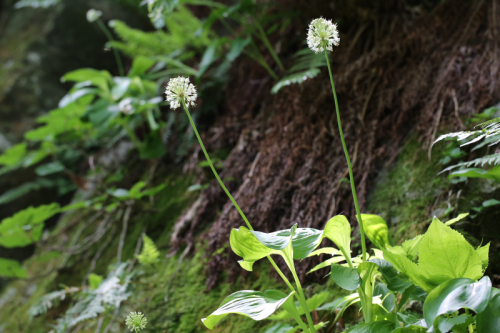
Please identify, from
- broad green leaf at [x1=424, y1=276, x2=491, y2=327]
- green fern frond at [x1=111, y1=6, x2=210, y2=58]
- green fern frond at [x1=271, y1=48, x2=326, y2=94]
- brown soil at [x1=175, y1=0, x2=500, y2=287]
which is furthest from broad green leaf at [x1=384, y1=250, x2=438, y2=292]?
green fern frond at [x1=111, y1=6, x2=210, y2=58]

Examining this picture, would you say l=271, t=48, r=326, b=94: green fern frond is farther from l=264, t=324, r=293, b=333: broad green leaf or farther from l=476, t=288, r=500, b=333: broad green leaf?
l=476, t=288, r=500, b=333: broad green leaf

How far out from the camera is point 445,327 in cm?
79

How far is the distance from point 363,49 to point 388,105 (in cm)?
63

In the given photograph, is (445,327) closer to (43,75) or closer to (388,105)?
(388,105)

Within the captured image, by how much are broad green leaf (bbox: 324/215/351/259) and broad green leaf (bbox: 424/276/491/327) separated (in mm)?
312

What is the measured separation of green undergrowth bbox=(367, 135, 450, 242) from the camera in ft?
5.10

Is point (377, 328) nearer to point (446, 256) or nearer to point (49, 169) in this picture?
point (446, 256)

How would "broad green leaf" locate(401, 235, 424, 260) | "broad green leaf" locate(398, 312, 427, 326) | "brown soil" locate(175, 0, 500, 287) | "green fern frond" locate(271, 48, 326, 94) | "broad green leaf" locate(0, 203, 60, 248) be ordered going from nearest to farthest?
1. "broad green leaf" locate(398, 312, 427, 326)
2. "broad green leaf" locate(401, 235, 424, 260)
3. "brown soil" locate(175, 0, 500, 287)
4. "green fern frond" locate(271, 48, 326, 94)
5. "broad green leaf" locate(0, 203, 60, 248)

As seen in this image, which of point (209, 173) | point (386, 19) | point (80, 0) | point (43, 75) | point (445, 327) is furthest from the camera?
point (80, 0)

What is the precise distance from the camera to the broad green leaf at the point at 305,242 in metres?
1.01

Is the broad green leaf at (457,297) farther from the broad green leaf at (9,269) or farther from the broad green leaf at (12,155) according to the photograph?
the broad green leaf at (12,155)

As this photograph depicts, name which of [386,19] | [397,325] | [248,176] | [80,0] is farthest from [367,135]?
[80,0]

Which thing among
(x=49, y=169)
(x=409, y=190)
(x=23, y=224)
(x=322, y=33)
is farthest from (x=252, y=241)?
(x=49, y=169)

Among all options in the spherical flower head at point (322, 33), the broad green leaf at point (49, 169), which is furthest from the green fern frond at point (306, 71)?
the broad green leaf at point (49, 169)
